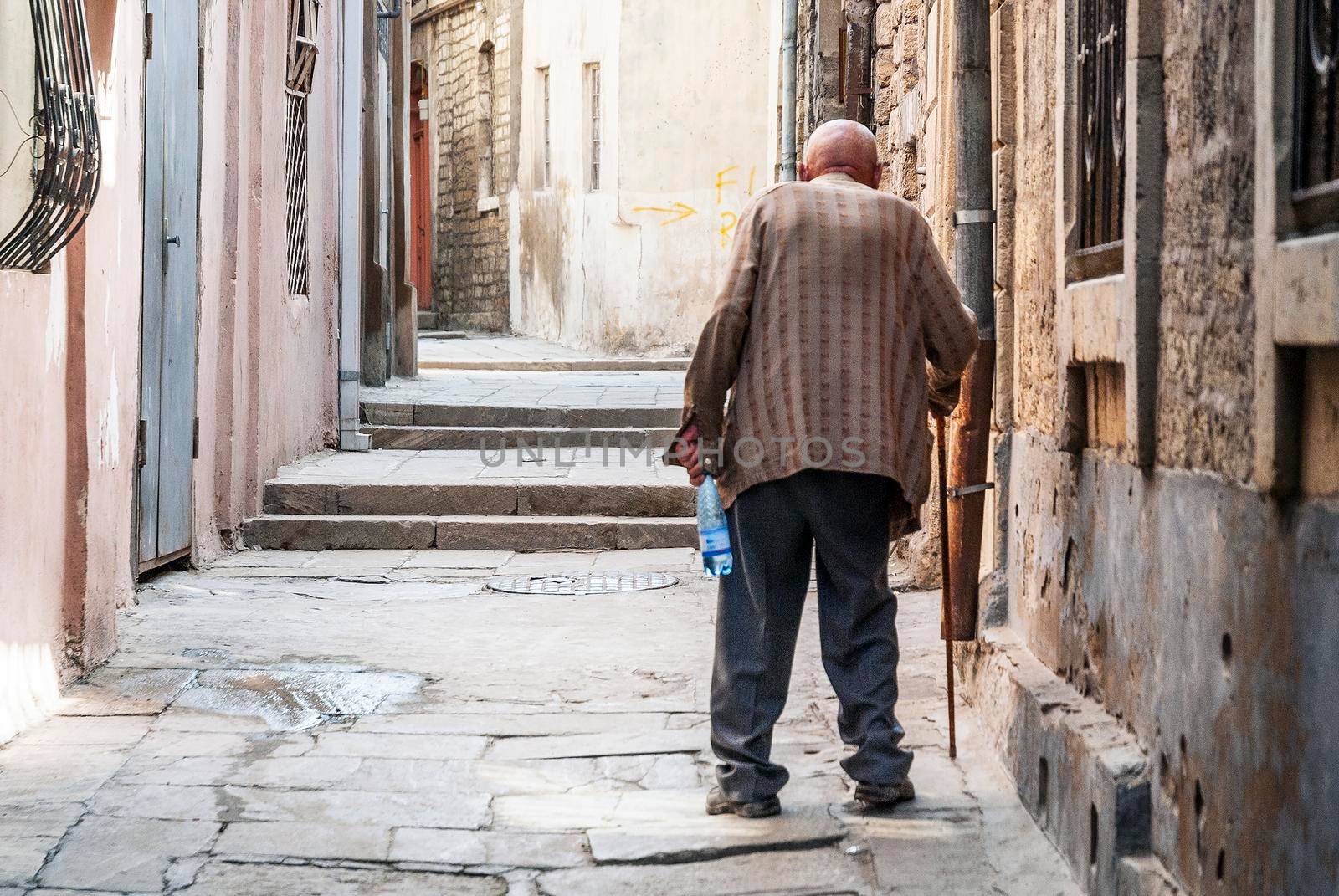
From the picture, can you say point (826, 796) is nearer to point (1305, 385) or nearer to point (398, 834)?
point (398, 834)

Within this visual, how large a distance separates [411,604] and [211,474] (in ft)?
5.72

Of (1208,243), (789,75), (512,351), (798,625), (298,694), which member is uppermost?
(789,75)

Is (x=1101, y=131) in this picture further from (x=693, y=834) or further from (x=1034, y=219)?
(x=693, y=834)

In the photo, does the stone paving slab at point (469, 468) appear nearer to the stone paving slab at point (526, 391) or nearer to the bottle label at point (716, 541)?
the stone paving slab at point (526, 391)

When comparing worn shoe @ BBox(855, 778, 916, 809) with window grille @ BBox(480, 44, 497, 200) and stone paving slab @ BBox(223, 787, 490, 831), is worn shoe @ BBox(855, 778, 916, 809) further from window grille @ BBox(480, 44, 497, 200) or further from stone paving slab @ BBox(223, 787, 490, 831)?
window grille @ BBox(480, 44, 497, 200)

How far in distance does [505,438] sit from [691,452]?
6853 mm

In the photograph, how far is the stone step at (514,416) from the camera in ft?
36.1

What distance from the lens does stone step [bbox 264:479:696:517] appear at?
9070mm

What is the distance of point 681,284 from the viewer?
19.3m

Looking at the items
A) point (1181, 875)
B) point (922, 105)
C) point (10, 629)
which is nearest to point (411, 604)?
point (10, 629)

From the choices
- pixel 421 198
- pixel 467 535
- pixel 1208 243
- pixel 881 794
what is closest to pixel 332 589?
pixel 467 535

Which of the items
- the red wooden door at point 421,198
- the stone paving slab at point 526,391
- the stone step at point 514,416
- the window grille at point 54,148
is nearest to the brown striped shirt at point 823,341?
the window grille at point 54,148

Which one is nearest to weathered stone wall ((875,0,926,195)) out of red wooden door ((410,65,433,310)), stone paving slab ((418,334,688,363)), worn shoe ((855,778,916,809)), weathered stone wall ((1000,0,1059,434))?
weathered stone wall ((1000,0,1059,434))

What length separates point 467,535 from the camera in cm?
882
